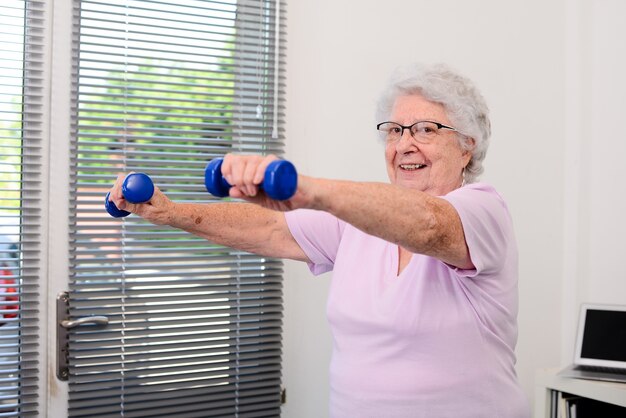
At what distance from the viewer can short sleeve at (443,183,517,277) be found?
1225 mm

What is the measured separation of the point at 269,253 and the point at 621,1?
1.84 m

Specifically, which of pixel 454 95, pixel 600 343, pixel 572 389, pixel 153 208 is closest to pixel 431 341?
pixel 454 95

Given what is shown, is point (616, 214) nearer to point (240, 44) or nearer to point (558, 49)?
point (558, 49)

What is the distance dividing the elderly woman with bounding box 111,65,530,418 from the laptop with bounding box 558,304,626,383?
0.90 m

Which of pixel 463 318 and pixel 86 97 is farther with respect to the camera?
pixel 86 97

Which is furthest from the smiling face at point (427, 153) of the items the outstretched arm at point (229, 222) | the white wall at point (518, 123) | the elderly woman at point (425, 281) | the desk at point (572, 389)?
the desk at point (572, 389)

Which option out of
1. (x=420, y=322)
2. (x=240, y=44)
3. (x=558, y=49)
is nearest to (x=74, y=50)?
(x=240, y=44)

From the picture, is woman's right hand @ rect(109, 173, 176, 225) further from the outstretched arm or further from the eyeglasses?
the eyeglasses

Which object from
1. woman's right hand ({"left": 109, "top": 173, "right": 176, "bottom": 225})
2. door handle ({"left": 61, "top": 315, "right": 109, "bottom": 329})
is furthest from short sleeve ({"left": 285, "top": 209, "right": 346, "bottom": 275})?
door handle ({"left": 61, "top": 315, "right": 109, "bottom": 329})

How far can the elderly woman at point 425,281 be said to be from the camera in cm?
143

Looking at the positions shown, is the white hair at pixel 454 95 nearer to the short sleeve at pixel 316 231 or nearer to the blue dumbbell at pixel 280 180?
the short sleeve at pixel 316 231

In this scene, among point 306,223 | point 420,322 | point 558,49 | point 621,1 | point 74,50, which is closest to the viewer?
point 420,322

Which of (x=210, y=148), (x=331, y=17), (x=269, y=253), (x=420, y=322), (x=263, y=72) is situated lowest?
(x=420, y=322)

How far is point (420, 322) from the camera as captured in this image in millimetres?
1453
